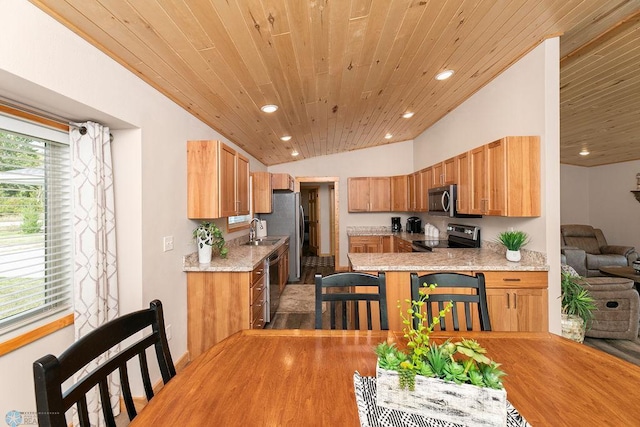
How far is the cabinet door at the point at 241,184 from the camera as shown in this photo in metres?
3.18

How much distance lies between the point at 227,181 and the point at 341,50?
1.61 metres

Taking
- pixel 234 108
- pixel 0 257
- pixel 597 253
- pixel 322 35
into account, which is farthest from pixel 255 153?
pixel 597 253

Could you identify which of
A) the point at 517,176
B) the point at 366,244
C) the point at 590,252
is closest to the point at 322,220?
the point at 366,244

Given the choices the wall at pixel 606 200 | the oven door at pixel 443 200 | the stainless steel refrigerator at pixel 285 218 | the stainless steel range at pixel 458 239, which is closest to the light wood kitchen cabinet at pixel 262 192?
the stainless steel refrigerator at pixel 285 218

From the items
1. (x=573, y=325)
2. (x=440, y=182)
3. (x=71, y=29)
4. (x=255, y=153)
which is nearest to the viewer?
(x=71, y=29)

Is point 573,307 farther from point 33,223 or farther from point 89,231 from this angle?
point 33,223

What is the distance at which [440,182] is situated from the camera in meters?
4.01

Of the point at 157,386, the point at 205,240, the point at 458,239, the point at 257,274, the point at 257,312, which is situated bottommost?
the point at 157,386

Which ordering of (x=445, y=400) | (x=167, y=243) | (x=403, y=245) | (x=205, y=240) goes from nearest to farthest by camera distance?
(x=445, y=400), (x=167, y=243), (x=205, y=240), (x=403, y=245)

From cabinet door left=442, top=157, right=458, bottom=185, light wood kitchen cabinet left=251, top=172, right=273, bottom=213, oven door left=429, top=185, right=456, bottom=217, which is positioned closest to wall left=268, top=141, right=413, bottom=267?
light wood kitchen cabinet left=251, top=172, right=273, bottom=213

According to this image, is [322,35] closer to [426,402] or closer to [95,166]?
[95,166]

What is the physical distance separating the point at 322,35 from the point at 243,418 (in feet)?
6.54

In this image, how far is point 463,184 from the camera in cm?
333

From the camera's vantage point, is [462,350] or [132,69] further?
[132,69]
